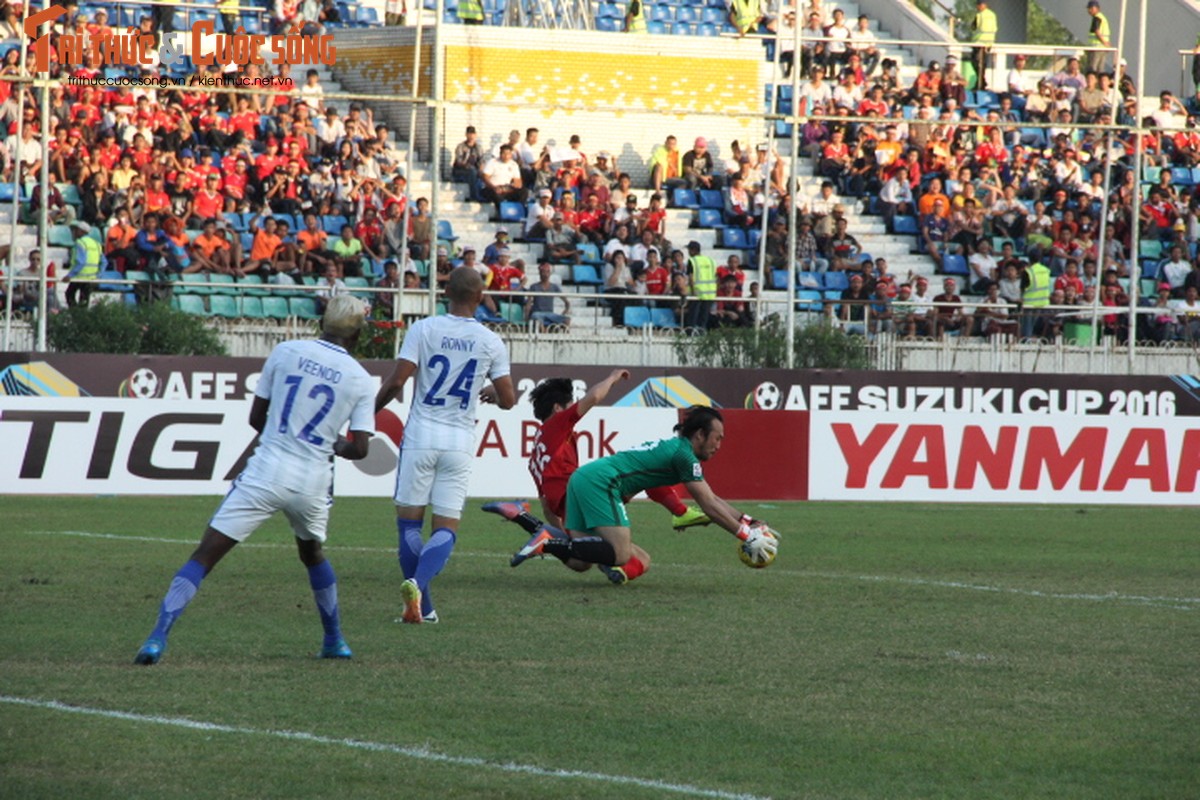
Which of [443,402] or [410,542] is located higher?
[443,402]

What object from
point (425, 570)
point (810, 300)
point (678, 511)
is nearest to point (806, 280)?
point (810, 300)

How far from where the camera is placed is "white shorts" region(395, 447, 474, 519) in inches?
388

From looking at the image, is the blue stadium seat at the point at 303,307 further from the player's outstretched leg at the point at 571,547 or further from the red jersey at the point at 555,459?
the player's outstretched leg at the point at 571,547

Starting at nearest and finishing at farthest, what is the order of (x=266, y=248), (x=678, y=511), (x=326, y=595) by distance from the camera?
(x=326, y=595) < (x=678, y=511) < (x=266, y=248)

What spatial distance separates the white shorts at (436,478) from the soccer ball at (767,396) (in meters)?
12.9

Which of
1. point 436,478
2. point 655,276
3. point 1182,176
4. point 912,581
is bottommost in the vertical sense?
point 912,581

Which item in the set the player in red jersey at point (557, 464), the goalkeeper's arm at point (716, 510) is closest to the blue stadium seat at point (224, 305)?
the player in red jersey at point (557, 464)

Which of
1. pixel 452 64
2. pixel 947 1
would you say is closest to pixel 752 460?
pixel 452 64

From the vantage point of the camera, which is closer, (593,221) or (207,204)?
(207,204)

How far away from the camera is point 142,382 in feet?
67.5

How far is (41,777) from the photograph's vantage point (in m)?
5.74

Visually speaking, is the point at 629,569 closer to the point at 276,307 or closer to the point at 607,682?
the point at 607,682

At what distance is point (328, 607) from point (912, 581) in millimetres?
5725

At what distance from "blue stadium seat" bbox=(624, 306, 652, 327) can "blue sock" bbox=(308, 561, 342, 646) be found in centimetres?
1566
